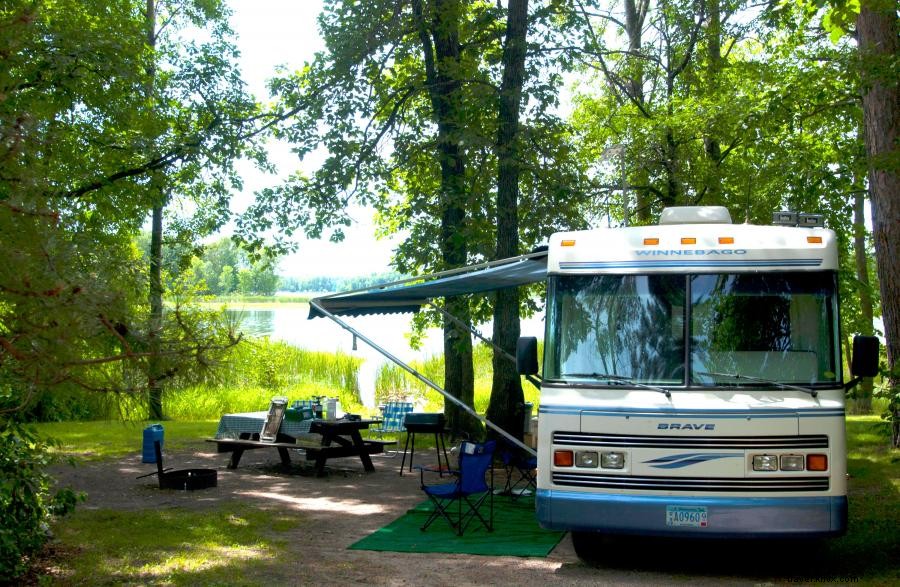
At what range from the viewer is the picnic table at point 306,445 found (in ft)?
39.2

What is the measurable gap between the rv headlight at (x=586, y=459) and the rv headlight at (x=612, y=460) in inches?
1.6

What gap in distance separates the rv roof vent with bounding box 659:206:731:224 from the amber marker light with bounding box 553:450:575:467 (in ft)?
9.01

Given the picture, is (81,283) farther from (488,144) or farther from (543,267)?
(488,144)

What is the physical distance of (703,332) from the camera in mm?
6832

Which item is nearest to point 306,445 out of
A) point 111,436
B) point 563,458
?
point 111,436

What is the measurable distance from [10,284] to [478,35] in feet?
40.6

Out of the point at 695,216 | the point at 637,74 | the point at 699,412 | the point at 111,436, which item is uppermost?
the point at 637,74

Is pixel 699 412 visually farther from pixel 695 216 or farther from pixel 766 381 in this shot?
pixel 695 216

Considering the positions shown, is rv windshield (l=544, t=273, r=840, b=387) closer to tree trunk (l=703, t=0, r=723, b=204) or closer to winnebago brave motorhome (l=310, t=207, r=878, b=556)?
winnebago brave motorhome (l=310, t=207, r=878, b=556)

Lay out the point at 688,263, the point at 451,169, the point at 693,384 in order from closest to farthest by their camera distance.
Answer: the point at 693,384
the point at 688,263
the point at 451,169

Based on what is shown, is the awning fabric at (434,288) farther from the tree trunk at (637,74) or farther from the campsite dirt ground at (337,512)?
the tree trunk at (637,74)

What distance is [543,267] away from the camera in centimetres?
889

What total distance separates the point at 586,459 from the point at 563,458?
0.16 metres

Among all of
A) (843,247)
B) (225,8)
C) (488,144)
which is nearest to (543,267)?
(488,144)
